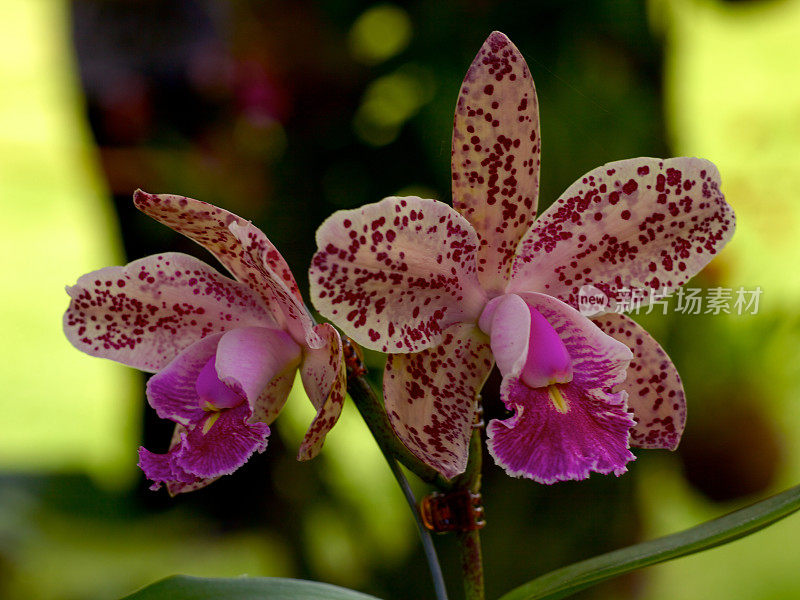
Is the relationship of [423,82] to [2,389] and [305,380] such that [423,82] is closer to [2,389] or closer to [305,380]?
[305,380]

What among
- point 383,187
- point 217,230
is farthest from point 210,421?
point 383,187

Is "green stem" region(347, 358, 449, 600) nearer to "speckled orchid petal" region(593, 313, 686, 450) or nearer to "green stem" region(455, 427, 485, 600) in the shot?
"green stem" region(455, 427, 485, 600)

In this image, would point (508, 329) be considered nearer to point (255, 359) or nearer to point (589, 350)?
point (589, 350)

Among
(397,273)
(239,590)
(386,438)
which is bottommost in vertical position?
(239,590)

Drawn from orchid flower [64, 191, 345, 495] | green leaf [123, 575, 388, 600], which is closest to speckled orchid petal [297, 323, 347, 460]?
orchid flower [64, 191, 345, 495]

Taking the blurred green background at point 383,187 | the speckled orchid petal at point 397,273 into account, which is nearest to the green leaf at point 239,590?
the speckled orchid petal at point 397,273

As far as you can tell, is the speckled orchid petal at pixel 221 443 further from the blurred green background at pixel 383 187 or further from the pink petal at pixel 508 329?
the blurred green background at pixel 383 187
